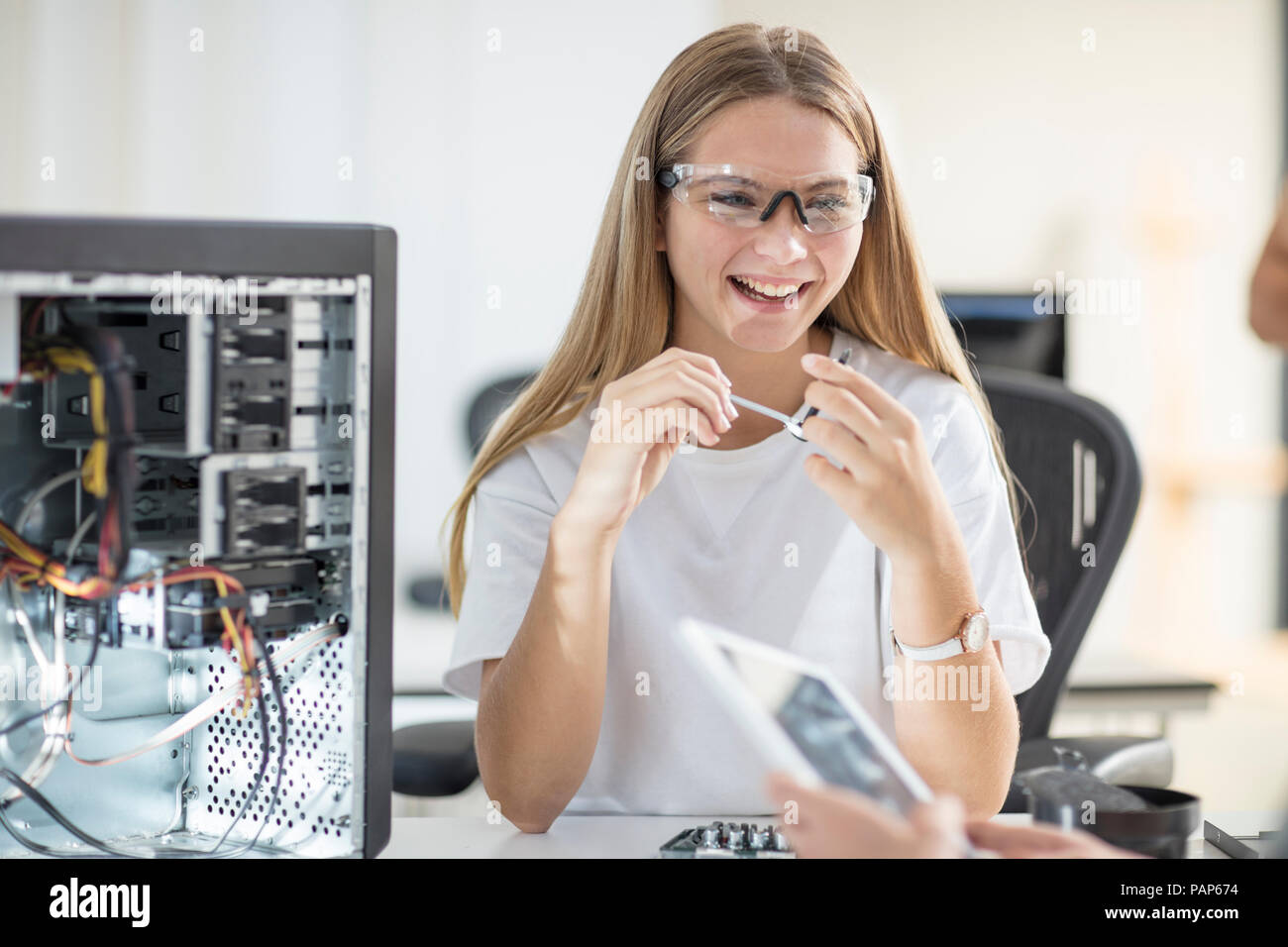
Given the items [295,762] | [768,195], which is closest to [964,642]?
[768,195]

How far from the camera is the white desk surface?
2.88 ft

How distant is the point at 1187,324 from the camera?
3.29m

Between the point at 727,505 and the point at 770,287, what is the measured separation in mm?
240

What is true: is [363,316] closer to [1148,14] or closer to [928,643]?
[928,643]

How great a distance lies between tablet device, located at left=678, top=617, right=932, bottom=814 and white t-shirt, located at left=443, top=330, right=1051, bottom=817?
447 millimetres

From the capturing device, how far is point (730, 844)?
2.61 feet

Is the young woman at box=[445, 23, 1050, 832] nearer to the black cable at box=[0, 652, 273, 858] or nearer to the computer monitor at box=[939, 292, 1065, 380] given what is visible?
the black cable at box=[0, 652, 273, 858]

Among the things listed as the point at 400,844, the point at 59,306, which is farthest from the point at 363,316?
the point at 400,844

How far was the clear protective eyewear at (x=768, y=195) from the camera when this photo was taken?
104 centimetres

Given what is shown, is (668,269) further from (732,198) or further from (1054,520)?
(1054,520)

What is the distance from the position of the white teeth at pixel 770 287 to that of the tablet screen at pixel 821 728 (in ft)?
1.64

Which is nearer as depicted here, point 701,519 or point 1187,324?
point 701,519
